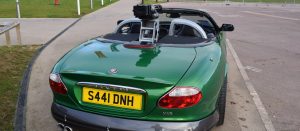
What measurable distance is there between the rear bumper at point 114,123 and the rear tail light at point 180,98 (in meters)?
0.14

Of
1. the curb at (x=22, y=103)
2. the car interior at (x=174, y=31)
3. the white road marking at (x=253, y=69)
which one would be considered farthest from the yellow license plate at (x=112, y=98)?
the white road marking at (x=253, y=69)

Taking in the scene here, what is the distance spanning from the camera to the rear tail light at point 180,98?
264 centimetres

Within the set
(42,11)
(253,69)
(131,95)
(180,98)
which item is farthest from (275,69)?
(42,11)

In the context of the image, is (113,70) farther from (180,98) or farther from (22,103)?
(22,103)

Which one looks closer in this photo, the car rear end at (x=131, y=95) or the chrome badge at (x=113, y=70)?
the car rear end at (x=131, y=95)

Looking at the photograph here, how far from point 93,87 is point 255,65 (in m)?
5.21

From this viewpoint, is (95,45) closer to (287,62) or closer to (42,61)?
(42,61)

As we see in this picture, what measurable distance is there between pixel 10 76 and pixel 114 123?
3.54 m

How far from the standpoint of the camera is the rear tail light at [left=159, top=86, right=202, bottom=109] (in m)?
2.64

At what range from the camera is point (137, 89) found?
2.66 metres

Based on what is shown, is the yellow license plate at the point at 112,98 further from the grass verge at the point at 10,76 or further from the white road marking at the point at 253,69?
the white road marking at the point at 253,69

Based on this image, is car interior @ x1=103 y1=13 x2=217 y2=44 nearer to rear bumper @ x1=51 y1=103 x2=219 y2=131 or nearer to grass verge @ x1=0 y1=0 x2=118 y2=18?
rear bumper @ x1=51 y1=103 x2=219 y2=131

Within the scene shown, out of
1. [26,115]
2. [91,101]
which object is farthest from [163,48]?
[26,115]

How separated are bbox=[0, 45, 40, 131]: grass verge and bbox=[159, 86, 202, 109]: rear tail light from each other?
6.58 feet
